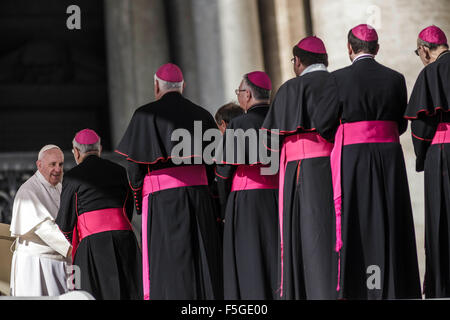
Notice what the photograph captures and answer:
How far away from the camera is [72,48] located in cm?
1127

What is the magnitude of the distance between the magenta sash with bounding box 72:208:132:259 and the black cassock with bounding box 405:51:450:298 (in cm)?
223

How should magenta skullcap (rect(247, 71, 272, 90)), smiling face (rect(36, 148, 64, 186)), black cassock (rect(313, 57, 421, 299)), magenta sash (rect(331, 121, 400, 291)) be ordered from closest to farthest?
1. black cassock (rect(313, 57, 421, 299))
2. magenta sash (rect(331, 121, 400, 291))
3. magenta skullcap (rect(247, 71, 272, 90))
4. smiling face (rect(36, 148, 64, 186))

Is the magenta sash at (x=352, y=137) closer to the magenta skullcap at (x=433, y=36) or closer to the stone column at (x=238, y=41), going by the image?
the magenta skullcap at (x=433, y=36)

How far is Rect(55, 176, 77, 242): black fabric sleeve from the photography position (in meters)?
7.16

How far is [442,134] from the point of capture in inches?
241

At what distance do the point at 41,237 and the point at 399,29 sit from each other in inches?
Answer: 138

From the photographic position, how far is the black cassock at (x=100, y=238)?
7.16 meters

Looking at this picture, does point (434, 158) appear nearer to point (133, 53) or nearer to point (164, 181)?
point (164, 181)

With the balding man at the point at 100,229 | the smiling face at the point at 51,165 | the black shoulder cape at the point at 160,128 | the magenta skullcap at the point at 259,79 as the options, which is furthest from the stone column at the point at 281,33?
the black shoulder cape at the point at 160,128

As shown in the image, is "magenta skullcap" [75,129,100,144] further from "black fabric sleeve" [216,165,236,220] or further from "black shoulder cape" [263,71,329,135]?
"black shoulder cape" [263,71,329,135]

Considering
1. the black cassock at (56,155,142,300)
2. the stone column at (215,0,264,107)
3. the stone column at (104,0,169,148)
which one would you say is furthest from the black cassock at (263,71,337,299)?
the stone column at (104,0,169,148)

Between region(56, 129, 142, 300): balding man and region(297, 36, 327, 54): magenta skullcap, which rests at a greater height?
region(297, 36, 327, 54): magenta skullcap

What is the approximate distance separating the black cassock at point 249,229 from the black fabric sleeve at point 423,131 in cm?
94
